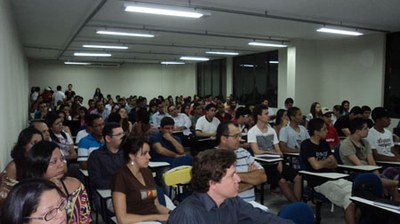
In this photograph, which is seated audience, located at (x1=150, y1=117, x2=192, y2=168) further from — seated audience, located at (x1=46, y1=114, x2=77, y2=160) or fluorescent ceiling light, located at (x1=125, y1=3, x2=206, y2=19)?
fluorescent ceiling light, located at (x1=125, y1=3, x2=206, y2=19)

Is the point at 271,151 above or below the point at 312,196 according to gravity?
above

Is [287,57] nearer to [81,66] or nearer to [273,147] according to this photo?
[273,147]

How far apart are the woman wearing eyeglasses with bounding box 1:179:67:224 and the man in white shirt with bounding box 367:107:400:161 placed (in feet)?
15.8

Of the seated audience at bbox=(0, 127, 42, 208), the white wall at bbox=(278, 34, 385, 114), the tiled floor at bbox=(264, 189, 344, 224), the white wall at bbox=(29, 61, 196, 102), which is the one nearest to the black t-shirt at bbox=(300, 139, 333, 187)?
the tiled floor at bbox=(264, 189, 344, 224)

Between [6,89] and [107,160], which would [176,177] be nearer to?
[107,160]

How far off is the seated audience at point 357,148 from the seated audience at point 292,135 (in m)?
0.82

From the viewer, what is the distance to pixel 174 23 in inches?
303

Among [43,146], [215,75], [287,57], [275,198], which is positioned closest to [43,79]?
[215,75]

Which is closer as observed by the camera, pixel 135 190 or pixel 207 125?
pixel 135 190

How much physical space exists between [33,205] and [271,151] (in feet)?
13.0

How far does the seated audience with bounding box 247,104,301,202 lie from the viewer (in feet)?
14.8

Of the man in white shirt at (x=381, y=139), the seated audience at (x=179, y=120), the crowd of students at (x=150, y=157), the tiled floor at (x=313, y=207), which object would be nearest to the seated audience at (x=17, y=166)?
the crowd of students at (x=150, y=157)

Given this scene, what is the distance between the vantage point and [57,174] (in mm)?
2209

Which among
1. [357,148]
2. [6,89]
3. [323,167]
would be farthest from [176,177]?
[357,148]
